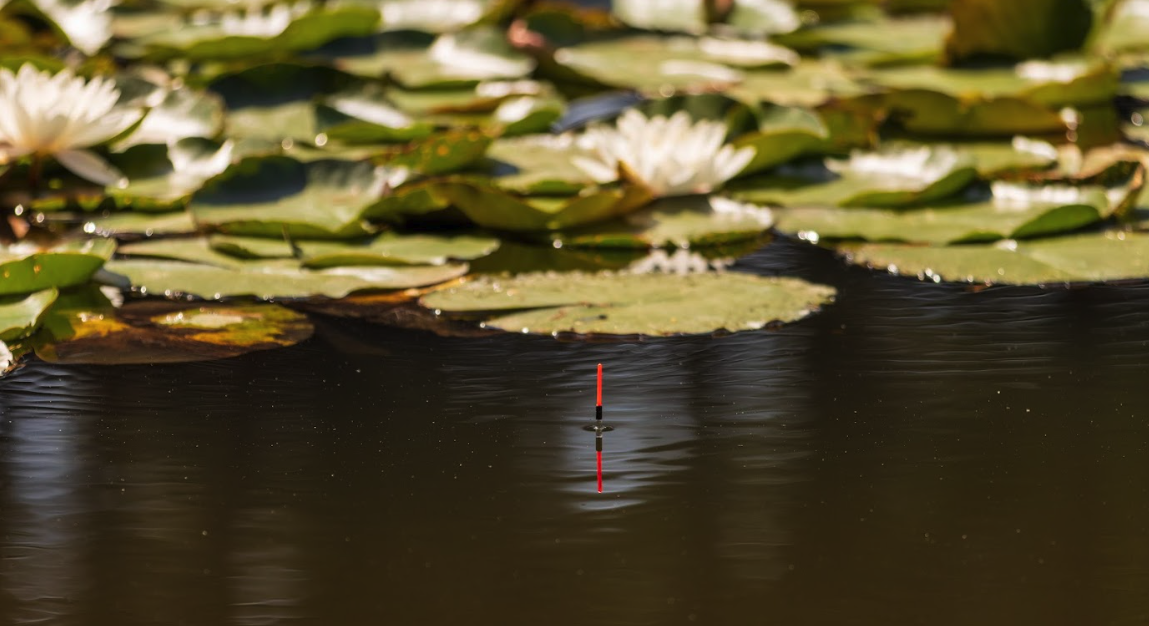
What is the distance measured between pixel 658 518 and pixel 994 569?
1.14ft

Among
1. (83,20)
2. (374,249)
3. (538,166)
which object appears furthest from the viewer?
(83,20)

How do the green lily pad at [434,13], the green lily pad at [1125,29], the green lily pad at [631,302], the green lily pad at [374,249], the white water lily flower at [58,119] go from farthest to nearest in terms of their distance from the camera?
the green lily pad at [434,13] < the green lily pad at [1125,29] < the white water lily flower at [58,119] < the green lily pad at [374,249] < the green lily pad at [631,302]

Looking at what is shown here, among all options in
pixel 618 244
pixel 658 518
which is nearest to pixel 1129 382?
pixel 658 518

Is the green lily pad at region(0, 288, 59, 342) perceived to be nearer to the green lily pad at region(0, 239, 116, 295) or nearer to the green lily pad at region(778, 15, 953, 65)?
the green lily pad at region(0, 239, 116, 295)

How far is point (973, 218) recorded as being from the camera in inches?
114

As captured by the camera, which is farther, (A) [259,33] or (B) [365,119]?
(A) [259,33]

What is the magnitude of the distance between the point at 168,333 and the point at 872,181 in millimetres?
1589

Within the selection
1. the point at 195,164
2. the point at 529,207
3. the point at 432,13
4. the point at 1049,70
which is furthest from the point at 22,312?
the point at 1049,70

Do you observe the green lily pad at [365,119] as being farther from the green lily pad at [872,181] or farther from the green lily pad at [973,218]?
the green lily pad at [973,218]

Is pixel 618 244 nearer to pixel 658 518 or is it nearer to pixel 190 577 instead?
pixel 658 518

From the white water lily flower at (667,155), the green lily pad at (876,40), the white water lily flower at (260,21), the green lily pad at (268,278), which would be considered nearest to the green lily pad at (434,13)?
the white water lily flower at (260,21)

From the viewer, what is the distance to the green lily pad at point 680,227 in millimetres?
2779

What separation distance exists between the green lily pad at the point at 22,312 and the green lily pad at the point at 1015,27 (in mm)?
2789

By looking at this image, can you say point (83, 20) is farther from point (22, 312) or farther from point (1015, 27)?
point (1015, 27)
